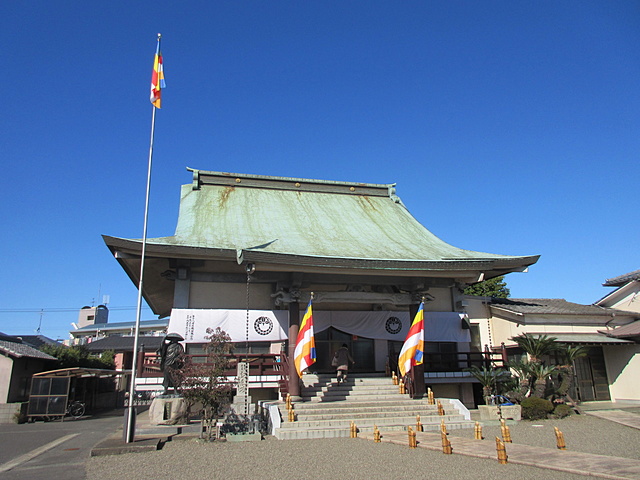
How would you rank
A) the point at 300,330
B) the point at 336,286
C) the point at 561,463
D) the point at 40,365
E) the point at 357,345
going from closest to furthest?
the point at 561,463 < the point at 300,330 < the point at 336,286 < the point at 357,345 < the point at 40,365

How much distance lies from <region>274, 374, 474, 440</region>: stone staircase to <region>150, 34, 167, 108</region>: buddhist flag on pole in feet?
33.5

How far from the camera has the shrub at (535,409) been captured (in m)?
15.0

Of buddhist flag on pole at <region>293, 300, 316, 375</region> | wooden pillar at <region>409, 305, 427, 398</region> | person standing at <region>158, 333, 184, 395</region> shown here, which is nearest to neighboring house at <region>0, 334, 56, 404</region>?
person standing at <region>158, 333, 184, 395</region>

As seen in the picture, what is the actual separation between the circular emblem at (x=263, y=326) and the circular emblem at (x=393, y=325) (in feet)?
15.3

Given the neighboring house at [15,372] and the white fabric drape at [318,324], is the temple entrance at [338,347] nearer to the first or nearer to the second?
the white fabric drape at [318,324]

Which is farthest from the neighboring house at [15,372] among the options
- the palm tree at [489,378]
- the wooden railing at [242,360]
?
the palm tree at [489,378]

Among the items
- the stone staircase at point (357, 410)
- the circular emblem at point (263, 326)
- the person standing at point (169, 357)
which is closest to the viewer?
the stone staircase at point (357, 410)

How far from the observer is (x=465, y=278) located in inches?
718

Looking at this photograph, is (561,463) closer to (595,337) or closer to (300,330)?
(300,330)

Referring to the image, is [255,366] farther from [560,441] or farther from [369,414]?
[560,441]

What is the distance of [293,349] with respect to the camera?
15.5 m

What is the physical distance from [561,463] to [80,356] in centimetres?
2881

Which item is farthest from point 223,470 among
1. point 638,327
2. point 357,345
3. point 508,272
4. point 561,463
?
point 638,327

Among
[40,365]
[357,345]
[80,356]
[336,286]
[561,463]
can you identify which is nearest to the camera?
[561,463]
